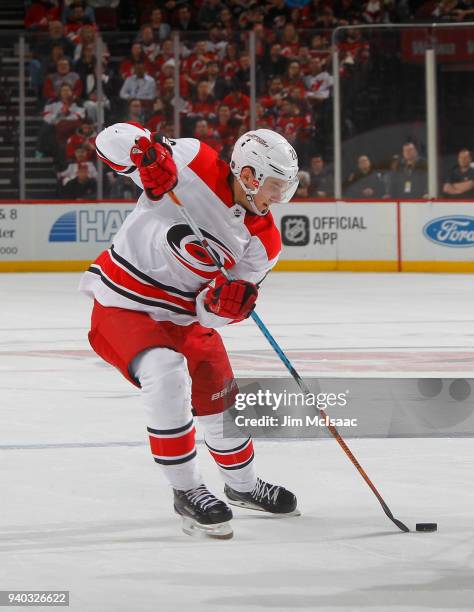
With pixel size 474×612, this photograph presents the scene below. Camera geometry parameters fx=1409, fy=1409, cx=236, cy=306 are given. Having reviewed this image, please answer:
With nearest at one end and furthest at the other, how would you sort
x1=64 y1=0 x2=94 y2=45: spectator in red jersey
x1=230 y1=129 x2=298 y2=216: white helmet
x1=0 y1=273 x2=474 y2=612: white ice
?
x1=0 y1=273 x2=474 y2=612: white ice → x1=230 y1=129 x2=298 y2=216: white helmet → x1=64 y1=0 x2=94 y2=45: spectator in red jersey

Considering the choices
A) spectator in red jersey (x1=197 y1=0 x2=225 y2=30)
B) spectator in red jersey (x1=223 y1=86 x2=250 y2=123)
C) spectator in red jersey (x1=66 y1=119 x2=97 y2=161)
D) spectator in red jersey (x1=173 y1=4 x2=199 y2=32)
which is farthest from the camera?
spectator in red jersey (x1=197 y1=0 x2=225 y2=30)

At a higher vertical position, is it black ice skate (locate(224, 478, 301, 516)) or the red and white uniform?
the red and white uniform

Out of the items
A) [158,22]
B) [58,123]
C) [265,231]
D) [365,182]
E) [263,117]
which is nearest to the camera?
[265,231]

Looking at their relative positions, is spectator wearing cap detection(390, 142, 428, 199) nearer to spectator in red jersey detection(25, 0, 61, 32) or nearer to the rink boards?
the rink boards

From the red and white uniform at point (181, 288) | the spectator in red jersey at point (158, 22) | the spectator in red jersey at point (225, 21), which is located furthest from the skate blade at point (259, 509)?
the spectator in red jersey at point (225, 21)

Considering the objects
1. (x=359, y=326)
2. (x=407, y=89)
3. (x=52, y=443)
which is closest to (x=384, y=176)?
(x=407, y=89)

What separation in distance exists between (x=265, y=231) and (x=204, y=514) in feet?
2.58

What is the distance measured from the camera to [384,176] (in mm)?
13125

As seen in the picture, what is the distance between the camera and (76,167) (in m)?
13.5

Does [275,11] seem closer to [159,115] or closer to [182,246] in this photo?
[159,115]

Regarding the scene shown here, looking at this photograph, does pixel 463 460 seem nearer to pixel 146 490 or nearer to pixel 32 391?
pixel 146 490

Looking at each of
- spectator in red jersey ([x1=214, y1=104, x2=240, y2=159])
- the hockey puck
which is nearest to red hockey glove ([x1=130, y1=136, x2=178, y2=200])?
the hockey puck

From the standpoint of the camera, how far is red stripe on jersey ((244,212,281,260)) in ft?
12.5

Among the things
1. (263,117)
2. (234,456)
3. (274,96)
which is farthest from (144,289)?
(274,96)
